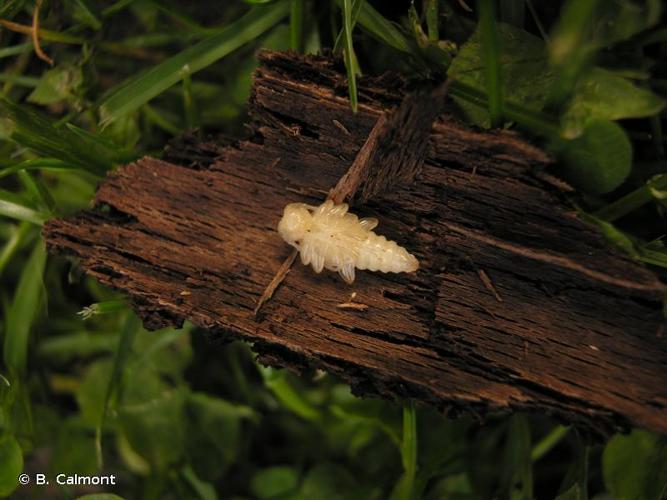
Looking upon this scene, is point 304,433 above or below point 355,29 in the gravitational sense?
below

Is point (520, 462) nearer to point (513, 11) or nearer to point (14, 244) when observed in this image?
point (513, 11)

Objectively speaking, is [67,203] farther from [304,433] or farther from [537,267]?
[537,267]

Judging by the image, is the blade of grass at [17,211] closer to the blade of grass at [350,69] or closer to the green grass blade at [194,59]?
the green grass blade at [194,59]

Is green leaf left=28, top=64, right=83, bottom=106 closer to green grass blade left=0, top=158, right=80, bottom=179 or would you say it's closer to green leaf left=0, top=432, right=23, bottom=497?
green grass blade left=0, top=158, right=80, bottom=179

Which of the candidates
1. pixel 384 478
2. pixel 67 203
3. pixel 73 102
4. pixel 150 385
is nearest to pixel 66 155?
pixel 73 102

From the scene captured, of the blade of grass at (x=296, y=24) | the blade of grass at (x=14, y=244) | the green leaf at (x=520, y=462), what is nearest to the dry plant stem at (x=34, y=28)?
the blade of grass at (x=14, y=244)

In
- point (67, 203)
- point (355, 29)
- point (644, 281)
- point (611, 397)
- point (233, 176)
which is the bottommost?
point (611, 397)
